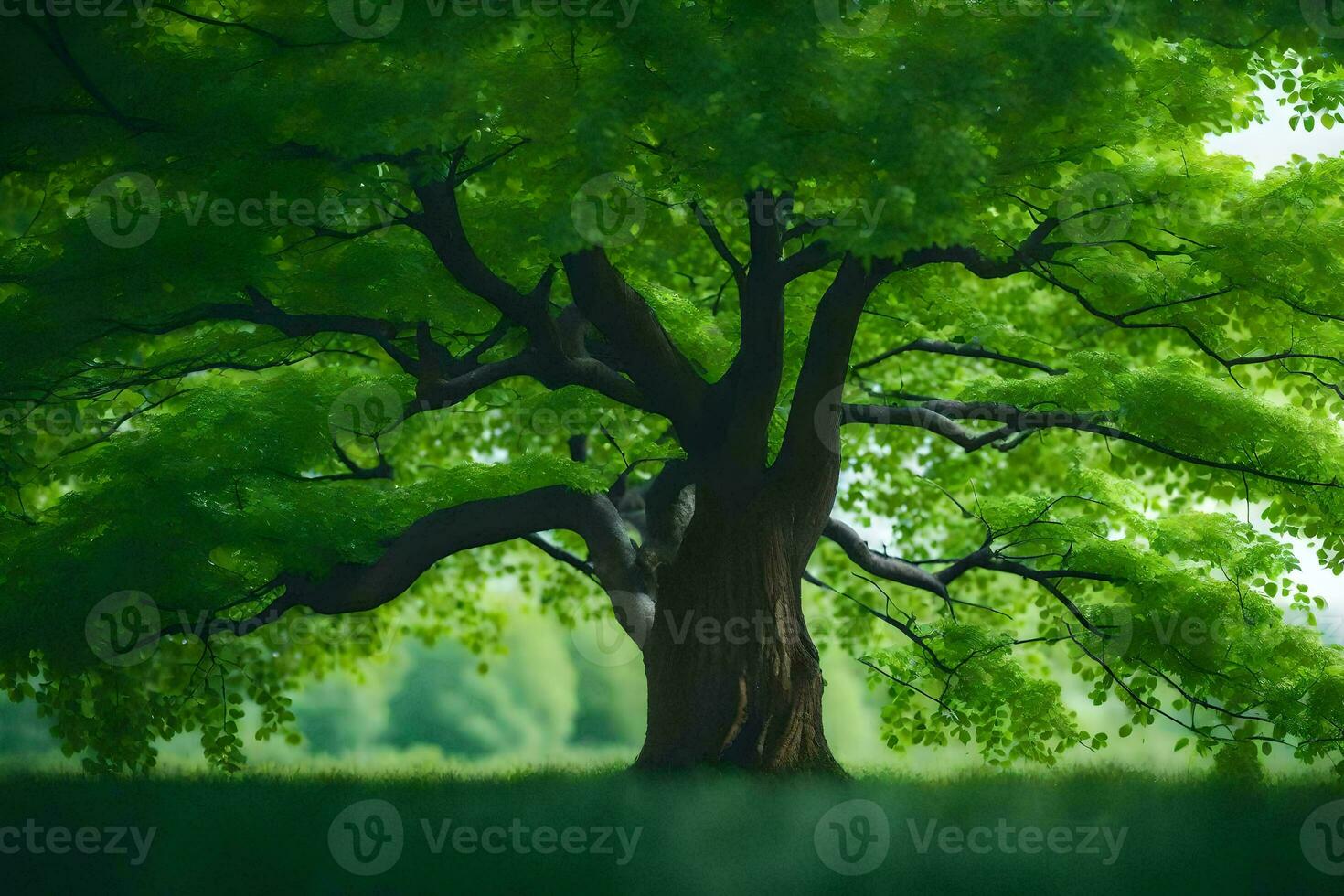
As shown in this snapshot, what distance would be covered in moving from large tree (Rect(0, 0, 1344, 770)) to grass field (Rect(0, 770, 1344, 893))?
5.01 feet

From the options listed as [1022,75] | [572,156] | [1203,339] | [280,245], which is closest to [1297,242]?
[1203,339]

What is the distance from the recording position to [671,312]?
40.0 feet

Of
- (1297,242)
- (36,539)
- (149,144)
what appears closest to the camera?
(149,144)

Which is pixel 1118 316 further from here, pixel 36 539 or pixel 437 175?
pixel 36 539

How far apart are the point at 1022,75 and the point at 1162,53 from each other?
115 inches

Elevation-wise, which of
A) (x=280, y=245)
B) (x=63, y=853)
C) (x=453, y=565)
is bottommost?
(x=63, y=853)

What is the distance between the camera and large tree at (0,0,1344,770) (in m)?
8.60

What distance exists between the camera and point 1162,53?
10.7m

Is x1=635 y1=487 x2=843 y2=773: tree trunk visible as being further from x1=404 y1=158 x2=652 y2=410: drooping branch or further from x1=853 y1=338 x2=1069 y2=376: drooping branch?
x1=853 y1=338 x2=1069 y2=376: drooping branch

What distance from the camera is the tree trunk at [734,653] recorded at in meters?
10.7

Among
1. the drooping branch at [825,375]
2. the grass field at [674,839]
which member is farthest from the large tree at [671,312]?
the grass field at [674,839]

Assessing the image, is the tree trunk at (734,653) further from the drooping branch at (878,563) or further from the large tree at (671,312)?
the drooping branch at (878,563)

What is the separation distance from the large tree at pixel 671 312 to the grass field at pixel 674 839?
5.01ft

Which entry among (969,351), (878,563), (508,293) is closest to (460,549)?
(508,293)
